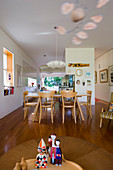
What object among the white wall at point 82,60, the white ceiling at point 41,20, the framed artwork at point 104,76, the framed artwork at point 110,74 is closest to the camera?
the white ceiling at point 41,20

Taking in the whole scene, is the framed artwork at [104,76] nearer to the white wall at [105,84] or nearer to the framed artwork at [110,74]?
the white wall at [105,84]

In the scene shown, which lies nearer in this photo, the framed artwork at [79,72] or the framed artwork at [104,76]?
the framed artwork at [79,72]

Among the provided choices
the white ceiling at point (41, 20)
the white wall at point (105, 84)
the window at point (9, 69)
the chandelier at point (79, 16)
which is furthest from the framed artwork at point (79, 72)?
the window at point (9, 69)

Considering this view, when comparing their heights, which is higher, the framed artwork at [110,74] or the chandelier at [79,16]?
the chandelier at [79,16]

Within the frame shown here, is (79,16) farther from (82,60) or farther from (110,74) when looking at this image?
(110,74)

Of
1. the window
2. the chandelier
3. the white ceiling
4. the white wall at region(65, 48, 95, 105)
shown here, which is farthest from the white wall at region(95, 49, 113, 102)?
the window

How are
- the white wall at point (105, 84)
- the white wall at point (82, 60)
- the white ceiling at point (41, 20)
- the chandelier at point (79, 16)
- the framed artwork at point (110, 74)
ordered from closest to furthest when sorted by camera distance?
the chandelier at point (79, 16) < the white ceiling at point (41, 20) < the white wall at point (82, 60) < the framed artwork at point (110, 74) < the white wall at point (105, 84)

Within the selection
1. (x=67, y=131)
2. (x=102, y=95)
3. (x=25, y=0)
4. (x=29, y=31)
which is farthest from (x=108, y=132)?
(x=102, y=95)

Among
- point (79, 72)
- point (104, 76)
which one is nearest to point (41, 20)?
point (79, 72)

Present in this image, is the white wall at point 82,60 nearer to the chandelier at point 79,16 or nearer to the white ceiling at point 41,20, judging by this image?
the white ceiling at point 41,20

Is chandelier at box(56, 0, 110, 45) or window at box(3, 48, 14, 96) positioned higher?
chandelier at box(56, 0, 110, 45)

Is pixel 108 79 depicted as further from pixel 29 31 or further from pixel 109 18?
pixel 29 31

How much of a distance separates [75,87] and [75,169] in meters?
5.39

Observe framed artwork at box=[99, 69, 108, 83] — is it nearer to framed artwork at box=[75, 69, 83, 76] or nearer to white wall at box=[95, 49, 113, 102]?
white wall at box=[95, 49, 113, 102]
